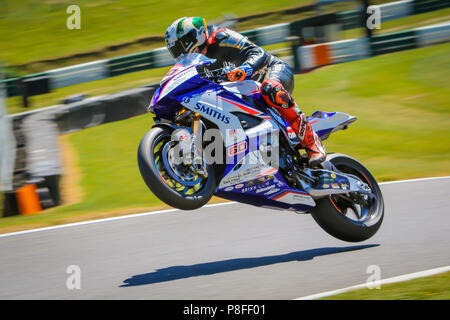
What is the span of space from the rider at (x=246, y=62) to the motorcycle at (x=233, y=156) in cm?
9

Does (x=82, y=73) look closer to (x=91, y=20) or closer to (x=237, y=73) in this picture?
(x=91, y=20)

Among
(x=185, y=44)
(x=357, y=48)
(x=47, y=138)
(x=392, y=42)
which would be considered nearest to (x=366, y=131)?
(x=47, y=138)

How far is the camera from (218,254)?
570cm

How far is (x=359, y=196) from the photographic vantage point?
601cm

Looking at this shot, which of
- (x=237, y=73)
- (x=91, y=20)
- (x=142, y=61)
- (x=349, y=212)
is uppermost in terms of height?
(x=91, y=20)

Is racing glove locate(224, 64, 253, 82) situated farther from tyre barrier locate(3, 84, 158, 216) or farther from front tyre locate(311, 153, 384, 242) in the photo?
tyre barrier locate(3, 84, 158, 216)

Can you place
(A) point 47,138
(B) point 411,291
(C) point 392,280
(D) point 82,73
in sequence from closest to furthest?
(B) point 411,291 → (C) point 392,280 → (A) point 47,138 → (D) point 82,73

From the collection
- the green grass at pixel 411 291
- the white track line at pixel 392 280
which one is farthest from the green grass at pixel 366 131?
the green grass at pixel 411 291

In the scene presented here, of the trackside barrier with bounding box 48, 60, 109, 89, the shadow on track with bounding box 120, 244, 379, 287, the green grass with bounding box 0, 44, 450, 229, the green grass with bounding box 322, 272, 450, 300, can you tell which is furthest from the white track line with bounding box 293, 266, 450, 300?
the trackside barrier with bounding box 48, 60, 109, 89

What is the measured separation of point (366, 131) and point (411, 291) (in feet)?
28.6

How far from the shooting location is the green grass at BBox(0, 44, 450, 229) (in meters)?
9.74

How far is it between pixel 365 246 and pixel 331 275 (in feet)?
3.56

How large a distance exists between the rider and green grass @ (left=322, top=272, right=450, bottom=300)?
155 centimetres

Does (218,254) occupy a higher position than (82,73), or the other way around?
(82,73)
